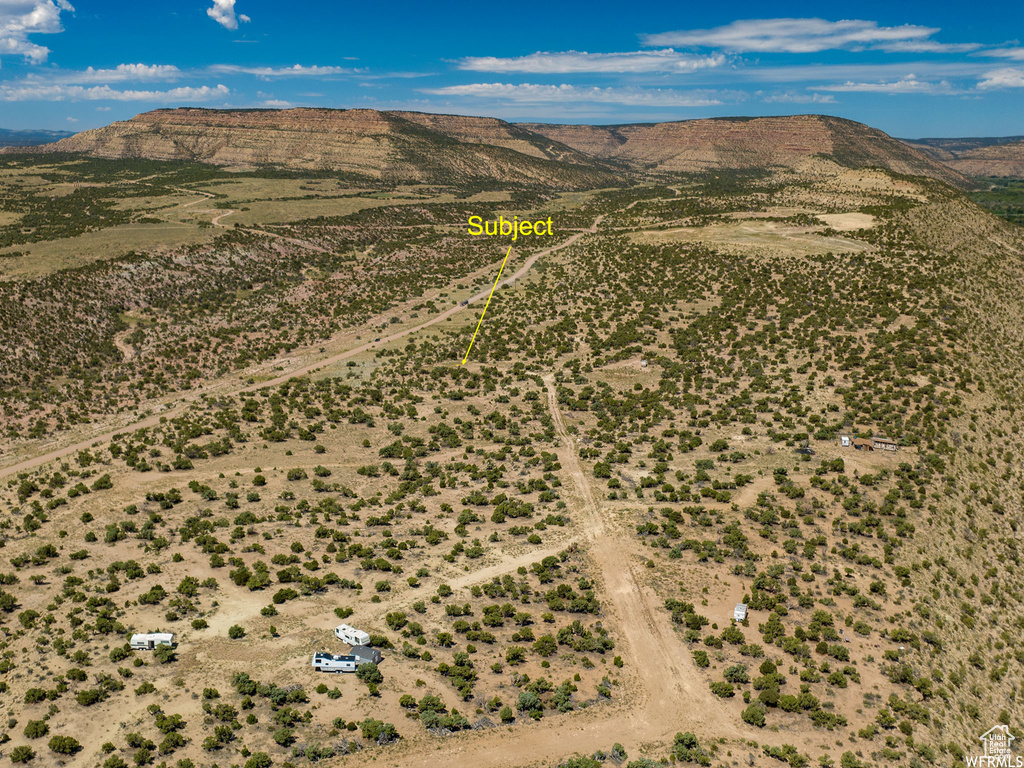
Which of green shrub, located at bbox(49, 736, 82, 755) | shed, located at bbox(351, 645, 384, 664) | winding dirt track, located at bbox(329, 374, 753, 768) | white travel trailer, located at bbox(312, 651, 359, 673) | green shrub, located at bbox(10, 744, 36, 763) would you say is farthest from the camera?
shed, located at bbox(351, 645, 384, 664)

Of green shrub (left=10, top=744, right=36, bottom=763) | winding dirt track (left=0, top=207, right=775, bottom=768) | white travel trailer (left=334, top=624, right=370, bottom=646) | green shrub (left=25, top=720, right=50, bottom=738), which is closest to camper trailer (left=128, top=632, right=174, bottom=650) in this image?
green shrub (left=25, top=720, right=50, bottom=738)

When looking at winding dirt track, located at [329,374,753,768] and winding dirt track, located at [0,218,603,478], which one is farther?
winding dirt track, located at [0,218,603,478]

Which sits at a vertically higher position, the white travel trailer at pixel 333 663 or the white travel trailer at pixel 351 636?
the white travel trailer at pixel 351 636

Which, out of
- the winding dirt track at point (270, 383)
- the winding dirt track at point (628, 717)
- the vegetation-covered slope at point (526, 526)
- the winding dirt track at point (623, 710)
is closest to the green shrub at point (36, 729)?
the vegetation-covered slope at point (526, 526)

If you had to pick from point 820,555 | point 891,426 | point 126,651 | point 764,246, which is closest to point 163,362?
point 126,651

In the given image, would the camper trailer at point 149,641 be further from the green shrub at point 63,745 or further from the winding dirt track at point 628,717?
the winding dirt track at point 628,717

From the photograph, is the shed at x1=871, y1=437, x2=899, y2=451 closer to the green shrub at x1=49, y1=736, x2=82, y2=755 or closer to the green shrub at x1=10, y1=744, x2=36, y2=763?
the green shrub at x1=49, y1=736, x2=82, y2=755

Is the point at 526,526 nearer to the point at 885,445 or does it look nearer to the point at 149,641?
the point at 149,641
